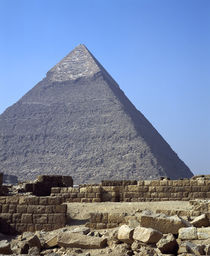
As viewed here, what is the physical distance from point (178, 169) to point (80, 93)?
126 feet

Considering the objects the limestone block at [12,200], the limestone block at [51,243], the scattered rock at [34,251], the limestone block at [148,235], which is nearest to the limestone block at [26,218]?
the limestone block at [12,200]

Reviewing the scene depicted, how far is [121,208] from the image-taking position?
34.0 feet

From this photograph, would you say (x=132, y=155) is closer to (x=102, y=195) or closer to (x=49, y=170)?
(x=49, y=170)

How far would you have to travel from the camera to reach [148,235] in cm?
669

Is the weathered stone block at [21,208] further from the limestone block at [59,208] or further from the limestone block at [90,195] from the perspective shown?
Answer: the limestone block at [90,195]

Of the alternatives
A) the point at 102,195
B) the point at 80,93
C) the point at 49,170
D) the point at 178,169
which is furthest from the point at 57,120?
the point at 102,195

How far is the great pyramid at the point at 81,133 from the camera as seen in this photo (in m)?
169

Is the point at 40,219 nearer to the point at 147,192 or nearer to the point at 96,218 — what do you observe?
the point at 96,218

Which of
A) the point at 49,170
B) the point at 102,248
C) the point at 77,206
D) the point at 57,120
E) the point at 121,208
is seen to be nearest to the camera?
the point at 102,248

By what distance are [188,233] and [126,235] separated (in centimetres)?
70

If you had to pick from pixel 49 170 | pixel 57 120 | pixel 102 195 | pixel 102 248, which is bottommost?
pixel 102 248

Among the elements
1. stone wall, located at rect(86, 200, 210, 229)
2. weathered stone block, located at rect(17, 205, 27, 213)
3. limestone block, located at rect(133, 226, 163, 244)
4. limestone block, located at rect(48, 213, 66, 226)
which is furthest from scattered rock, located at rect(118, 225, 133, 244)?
weathered stone block, located at rect(17, 205, 27, 213)

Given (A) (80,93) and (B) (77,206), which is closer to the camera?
(B) (77,206)

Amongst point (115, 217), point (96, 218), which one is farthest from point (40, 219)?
point (115, 217)
